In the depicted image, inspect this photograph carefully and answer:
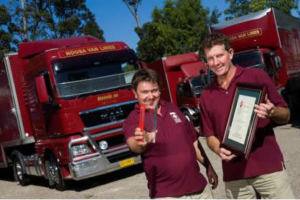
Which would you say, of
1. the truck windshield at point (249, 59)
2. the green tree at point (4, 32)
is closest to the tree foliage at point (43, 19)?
the green tree at point (4, 32)

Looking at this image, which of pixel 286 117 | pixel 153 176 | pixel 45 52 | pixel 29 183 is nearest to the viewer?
pixel 286 117

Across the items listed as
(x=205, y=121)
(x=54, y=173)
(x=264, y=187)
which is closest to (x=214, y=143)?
(x=205, y=121)

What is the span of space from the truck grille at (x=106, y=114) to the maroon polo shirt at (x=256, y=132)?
25.2 feet

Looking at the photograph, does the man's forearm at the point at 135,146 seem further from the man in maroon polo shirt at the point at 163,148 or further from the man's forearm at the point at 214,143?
the man's forearm at the point at 214,143

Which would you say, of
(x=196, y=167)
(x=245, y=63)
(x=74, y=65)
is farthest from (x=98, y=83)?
(x=196, y=167)

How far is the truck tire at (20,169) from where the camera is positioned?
14.3 meters

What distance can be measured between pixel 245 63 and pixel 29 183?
714 centimetres

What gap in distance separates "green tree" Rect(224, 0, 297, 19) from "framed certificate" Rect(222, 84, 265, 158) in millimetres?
40689

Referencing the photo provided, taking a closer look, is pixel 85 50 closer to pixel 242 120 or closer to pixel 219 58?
pixel 219 58

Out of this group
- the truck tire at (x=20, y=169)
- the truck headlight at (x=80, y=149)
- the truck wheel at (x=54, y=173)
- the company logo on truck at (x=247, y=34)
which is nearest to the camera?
the truck headlight at (x=80, y=149)

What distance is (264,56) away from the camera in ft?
55.8

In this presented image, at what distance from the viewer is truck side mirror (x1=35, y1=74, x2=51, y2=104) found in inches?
454

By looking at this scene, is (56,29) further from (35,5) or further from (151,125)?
(151,125)

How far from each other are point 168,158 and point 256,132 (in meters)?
0.65
